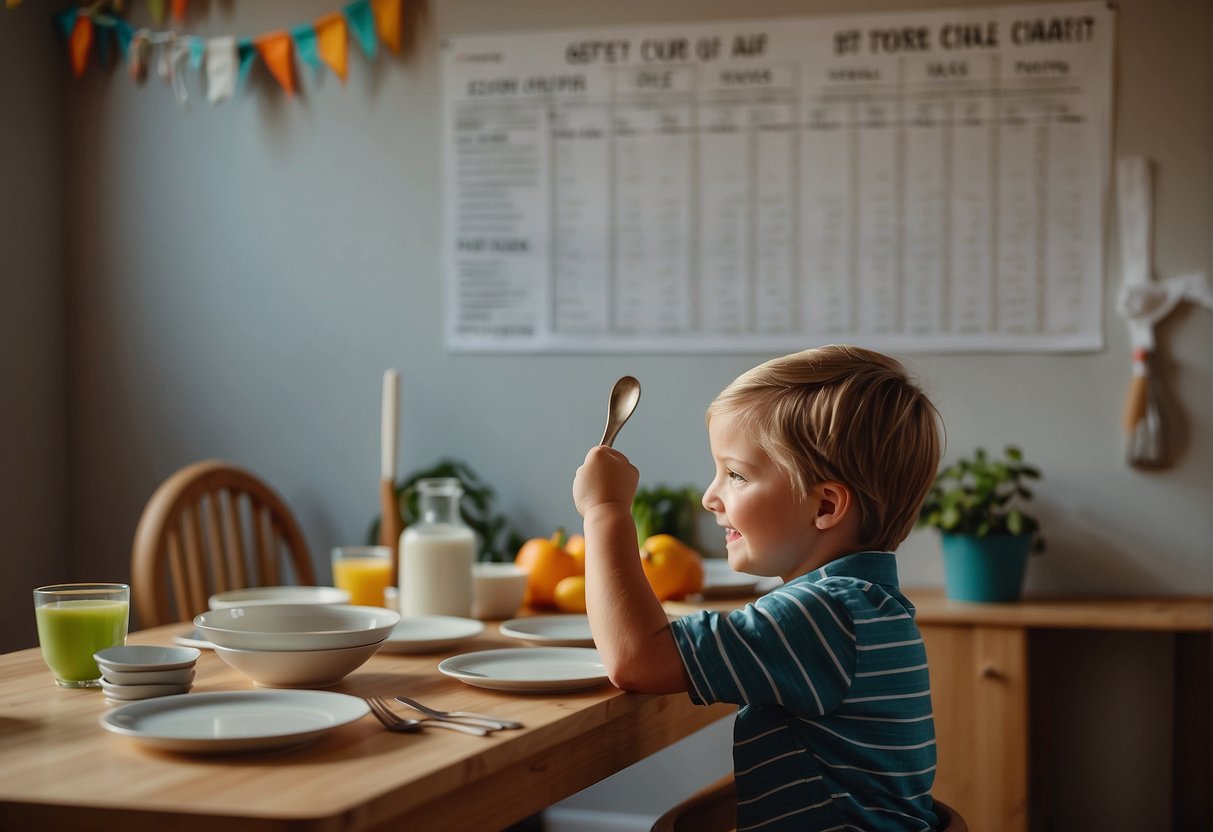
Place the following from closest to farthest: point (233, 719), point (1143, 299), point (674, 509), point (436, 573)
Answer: point (233, 719) < point (436, 573) < point (1143, 299) < point (674, 509)

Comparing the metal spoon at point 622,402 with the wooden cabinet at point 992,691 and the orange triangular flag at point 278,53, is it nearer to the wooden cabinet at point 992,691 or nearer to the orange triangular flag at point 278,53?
the wooden cabinet at point 992,691

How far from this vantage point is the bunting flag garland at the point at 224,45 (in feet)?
8.82

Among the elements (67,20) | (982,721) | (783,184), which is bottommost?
(982,721)

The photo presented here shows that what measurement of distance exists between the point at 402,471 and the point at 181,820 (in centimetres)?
192

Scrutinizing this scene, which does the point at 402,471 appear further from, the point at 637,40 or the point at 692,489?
the point at 637,40

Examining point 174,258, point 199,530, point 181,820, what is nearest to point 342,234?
point 174,258

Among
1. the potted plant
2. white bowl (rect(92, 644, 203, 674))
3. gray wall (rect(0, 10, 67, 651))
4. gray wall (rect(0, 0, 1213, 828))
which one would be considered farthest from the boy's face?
gray wall (rect(0, 10, 67, 651))

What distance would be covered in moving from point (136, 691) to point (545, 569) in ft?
2.66

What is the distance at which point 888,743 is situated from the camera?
1123 millimetres

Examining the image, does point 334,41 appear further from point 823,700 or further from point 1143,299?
point 823,700

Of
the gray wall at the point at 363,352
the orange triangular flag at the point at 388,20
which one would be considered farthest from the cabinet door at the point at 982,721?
the orange triangular flag at the point at 388,20

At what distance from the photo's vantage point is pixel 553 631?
1.54 metres

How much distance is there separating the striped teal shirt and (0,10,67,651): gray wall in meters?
2.00

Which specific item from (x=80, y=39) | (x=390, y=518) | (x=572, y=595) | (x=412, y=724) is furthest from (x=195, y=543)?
(x=80, y=39)
